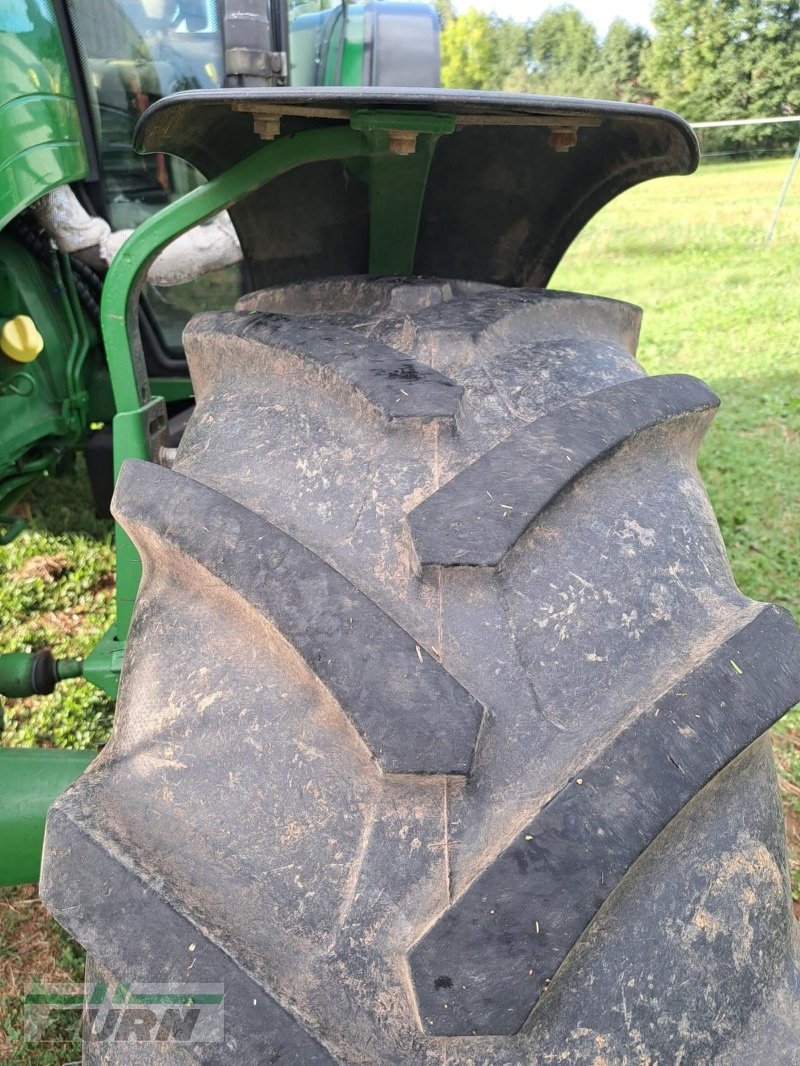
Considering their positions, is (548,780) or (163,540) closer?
(548,780)

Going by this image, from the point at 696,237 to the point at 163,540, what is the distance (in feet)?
31.7

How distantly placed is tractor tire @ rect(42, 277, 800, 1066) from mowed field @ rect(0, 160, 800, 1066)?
876 millimetres

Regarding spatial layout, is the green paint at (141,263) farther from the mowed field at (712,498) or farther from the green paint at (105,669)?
the mowed field at (712,498)

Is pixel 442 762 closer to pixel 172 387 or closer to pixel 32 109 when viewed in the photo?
pixel 32 109

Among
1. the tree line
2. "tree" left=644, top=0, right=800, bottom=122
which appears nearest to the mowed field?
the tree line

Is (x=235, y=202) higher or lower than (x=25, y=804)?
higher

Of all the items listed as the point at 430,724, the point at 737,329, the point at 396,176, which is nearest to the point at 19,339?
the point at 396,176

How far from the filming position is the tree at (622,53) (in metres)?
31.1

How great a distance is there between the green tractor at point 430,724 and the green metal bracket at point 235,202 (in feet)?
0.15

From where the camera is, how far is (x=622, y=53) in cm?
3191

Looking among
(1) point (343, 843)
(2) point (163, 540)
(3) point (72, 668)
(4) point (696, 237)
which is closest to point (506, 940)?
(1) point (343, 843)

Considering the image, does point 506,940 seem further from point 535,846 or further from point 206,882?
point 206,882

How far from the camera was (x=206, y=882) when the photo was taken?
749 millimetres

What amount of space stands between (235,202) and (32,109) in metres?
0.40
